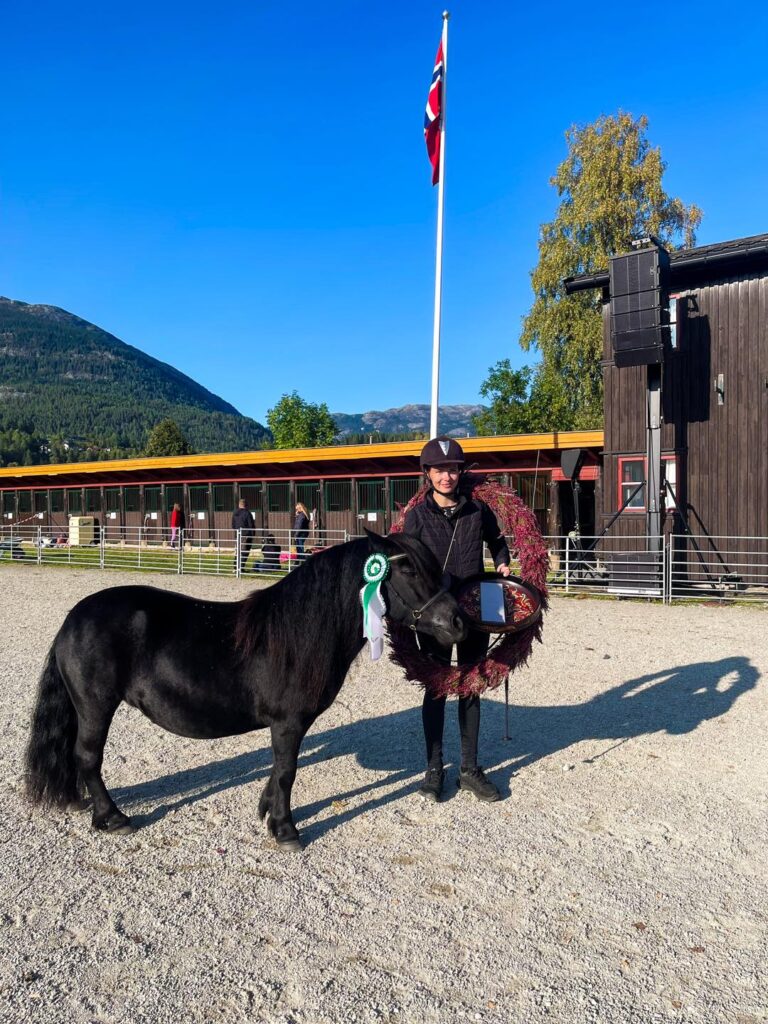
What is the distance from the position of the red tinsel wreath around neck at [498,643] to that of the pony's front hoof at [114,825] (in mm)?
1749

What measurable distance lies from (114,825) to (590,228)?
97.8ft

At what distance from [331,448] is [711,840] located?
739 inches

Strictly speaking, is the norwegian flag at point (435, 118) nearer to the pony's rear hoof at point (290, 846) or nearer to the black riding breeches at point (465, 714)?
the black riding breeches at point (465, 714)

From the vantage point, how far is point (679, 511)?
14.3m

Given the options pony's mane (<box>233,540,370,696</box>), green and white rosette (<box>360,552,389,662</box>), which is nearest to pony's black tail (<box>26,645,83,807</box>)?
pony's mane (<box>233,540,370,696</box>)

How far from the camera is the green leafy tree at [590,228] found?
27.6 metres

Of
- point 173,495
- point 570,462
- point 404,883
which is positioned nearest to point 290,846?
point 404,883

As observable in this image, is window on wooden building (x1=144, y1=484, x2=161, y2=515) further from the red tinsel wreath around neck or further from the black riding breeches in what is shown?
the black riding breeches

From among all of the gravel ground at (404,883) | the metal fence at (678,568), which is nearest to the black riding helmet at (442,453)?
the gravel ground at (404,883)

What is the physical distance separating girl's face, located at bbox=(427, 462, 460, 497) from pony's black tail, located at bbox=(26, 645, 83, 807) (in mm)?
2344

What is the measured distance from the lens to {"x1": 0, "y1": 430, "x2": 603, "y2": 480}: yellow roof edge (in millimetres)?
18391

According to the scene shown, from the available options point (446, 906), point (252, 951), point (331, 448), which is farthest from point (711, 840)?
point (331, 448)

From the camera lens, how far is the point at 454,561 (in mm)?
4211

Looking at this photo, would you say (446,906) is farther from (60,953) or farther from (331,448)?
(331,448)
